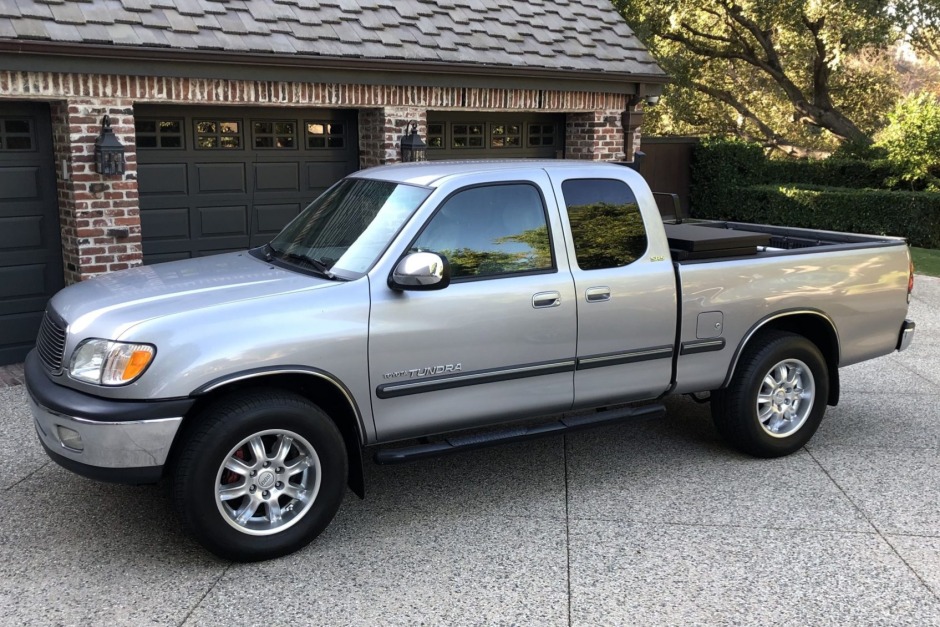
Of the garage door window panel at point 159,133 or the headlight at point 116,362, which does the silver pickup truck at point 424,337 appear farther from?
the garage door window panel at point 159,133

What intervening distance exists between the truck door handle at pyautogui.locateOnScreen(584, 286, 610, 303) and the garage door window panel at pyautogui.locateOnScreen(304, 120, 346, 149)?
5.78m

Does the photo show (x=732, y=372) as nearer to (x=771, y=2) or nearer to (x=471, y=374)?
(x=471, y=374)

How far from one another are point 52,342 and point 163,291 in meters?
0.63

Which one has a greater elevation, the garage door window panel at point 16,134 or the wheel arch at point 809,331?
the garage door window panel at point 16,134

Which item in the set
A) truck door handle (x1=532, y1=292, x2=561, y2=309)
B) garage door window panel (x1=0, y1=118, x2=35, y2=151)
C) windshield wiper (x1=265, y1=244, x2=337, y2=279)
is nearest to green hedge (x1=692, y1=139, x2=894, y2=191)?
garage door window panel (x1=0, y1=118, x2=35, y2=151)

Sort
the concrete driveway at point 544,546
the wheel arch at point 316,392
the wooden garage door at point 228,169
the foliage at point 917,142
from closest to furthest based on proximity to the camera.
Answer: the concrete driveway at point 544,546, the wheel arch at point 316,392, the wooden garage door at point 228,169, the foliage at point 917,142

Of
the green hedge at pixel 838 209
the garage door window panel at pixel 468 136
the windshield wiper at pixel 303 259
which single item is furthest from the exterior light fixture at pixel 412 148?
the green hedge at pixel 838 209

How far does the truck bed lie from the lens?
5.74 m

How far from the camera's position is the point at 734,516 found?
5047 millimetres

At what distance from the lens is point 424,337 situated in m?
4.70

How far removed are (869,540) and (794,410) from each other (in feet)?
4.44

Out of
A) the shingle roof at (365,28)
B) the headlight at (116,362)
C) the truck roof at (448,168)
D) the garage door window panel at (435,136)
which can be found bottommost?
the headlight at (116,362)

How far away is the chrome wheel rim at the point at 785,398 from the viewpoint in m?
5.88

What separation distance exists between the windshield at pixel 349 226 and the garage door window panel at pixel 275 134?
169 inches
